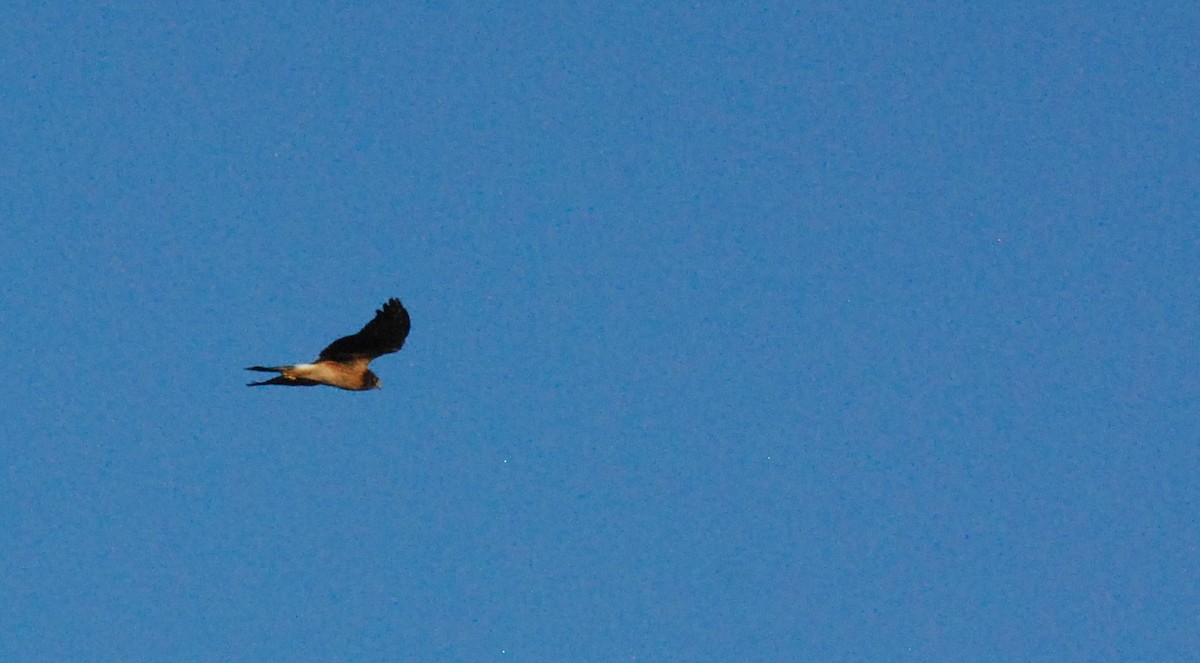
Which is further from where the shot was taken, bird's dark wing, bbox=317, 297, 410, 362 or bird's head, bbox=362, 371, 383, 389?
bird's head, bbox=362, 371, 383, 389

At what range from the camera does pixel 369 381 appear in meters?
44.2

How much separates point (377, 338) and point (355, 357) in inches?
37.2

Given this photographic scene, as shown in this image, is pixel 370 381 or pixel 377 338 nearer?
pixel 377 338

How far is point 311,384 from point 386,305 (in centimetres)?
→ 263

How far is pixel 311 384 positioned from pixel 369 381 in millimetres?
1006

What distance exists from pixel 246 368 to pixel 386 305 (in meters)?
2.50

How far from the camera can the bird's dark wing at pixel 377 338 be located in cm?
4216

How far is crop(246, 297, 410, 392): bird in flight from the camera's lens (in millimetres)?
42281

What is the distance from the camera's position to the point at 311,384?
144ft

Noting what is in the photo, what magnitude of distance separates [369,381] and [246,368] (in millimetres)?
2640

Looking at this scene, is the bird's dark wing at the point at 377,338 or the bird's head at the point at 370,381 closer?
the bird's dark wing at the point at 377,338

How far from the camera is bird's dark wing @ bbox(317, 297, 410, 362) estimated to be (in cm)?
4216

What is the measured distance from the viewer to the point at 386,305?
42031mm

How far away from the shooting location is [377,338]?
4275 centimetres
